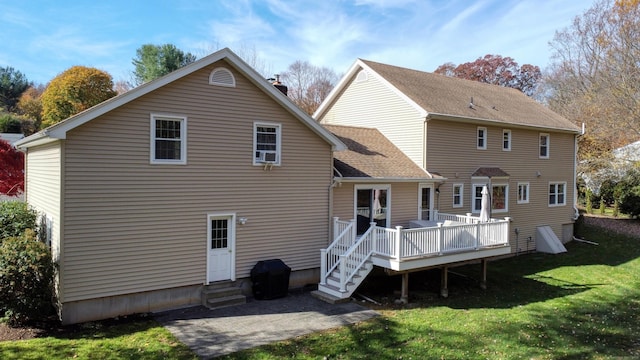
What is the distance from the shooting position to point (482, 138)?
20078 millimetres

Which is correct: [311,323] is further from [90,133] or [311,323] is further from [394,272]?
[90,133]

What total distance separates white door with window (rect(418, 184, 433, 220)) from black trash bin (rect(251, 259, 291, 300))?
675cm

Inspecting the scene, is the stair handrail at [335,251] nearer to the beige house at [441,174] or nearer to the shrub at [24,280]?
the beige house at [441,174]

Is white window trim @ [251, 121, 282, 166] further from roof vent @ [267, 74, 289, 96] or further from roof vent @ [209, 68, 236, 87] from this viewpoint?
roof vent @ [267, 74, 289, 96]

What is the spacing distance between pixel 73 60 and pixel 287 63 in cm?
2017

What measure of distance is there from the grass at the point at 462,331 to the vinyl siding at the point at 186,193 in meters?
1.59

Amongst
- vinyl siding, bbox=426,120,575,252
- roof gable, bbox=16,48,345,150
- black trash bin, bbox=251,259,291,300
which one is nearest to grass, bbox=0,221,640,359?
black trash bin, bbox=251,259,291,300

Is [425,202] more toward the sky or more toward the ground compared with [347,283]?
more toward the sky

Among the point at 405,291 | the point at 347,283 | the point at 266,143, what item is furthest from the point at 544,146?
the point at 266,143

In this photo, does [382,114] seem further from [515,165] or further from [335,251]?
[335,251]

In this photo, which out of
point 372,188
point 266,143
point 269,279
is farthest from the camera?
point 372,188

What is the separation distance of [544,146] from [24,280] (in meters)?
23.3

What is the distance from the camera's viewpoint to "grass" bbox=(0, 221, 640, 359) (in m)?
8.97

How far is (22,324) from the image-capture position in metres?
10.2
